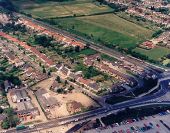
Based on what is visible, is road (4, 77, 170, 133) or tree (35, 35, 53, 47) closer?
road (4, 77, 170, 133)

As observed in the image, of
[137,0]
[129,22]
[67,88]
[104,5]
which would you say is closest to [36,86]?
[67,88]

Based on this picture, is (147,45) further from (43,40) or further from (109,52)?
(43,40)

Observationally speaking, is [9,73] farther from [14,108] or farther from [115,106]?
[115,106]

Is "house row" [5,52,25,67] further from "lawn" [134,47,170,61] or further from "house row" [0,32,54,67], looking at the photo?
"lawn" [134,47,170,61]

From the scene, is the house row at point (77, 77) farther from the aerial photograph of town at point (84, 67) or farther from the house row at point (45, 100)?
the house row at point (45, 100)

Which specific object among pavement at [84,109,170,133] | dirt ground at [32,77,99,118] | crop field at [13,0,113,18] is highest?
crop field at [13,0,113,18]

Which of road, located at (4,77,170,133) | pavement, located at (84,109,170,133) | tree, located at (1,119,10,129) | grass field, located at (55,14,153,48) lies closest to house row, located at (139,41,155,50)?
grass field, located at (55,14,153,48)
